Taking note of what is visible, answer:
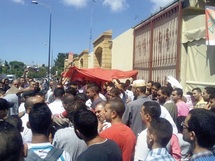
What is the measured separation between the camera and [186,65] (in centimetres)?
1108

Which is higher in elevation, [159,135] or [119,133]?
[159,135]

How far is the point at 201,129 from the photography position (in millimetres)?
2631

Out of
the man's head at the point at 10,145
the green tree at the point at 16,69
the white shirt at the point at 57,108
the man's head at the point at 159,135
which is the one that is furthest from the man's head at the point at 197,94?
the green tree at the point at 16,69

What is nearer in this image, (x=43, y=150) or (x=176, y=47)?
(x=43, y=150)

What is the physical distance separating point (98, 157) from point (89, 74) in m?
8.72

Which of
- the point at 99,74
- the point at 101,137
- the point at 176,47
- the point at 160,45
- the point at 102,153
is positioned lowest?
the point at 102,153

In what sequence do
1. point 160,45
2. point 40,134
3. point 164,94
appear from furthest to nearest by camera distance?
point 160,45
point 164,94
point 40,134

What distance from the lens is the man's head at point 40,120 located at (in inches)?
118

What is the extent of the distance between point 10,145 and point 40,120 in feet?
3.99

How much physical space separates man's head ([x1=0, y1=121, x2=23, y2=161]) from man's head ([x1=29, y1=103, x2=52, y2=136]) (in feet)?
3.39

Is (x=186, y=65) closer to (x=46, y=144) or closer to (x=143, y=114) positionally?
(x=143, y=114)

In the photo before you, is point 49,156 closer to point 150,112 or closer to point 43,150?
point 43,150

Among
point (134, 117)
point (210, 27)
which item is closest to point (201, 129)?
point (134, 117)

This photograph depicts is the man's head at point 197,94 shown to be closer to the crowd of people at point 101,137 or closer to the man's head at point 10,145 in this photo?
the crowd of people at point 101,137
